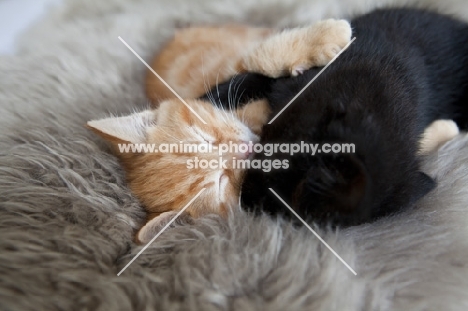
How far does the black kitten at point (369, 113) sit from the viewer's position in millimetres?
582

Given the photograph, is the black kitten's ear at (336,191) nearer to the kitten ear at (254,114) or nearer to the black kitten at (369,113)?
the black kitten at (369,113)

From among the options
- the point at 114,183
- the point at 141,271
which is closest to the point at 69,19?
the point at 114,183

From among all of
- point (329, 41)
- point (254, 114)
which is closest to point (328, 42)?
point (329, 41)

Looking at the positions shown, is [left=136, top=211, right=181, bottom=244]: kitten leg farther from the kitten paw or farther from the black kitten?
the kitten paw

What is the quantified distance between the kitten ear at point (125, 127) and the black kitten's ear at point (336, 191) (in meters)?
0.38

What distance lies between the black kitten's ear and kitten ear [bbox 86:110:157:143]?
380 millimetres

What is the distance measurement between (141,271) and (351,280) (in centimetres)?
31

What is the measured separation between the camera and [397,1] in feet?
3.80

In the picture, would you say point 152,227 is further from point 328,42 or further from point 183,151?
point 328,42

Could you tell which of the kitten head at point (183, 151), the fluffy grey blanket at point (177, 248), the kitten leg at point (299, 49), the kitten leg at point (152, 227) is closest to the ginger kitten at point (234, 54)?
the kitten leg at point (299, 49)

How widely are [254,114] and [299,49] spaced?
0.57 feet

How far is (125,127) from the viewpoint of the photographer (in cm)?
80

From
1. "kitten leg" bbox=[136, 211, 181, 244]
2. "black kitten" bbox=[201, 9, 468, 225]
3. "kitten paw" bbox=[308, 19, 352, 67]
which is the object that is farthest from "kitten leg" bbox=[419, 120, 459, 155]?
"kitten leg" bbox=[136, 211, 181, 244]

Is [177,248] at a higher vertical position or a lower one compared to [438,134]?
higher
